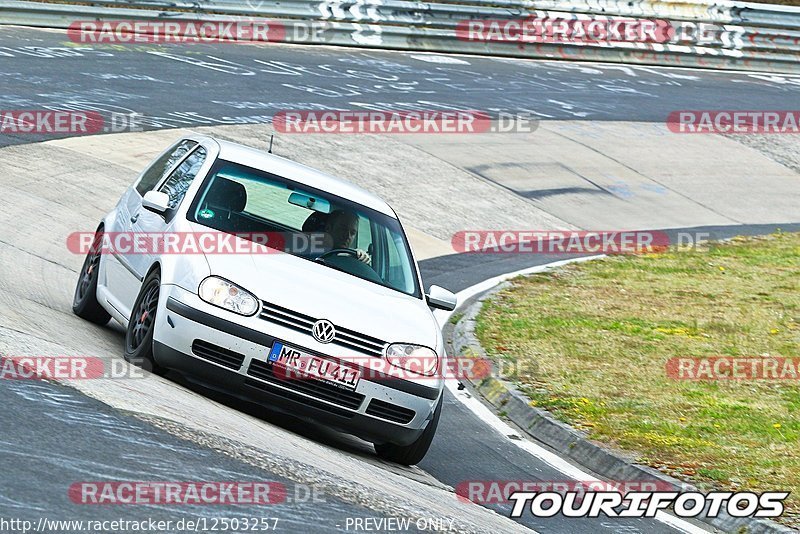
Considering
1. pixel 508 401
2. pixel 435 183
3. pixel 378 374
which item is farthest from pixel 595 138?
pixel 378 374

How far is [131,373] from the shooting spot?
7719mm

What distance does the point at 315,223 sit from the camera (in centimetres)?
884

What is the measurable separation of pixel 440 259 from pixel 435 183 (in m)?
3.29

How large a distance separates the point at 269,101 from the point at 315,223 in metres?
12.7

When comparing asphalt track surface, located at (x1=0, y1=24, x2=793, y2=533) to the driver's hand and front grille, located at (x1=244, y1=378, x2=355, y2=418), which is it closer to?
front grille, located at (x1=244, y1=378, x2=355, y2=418)

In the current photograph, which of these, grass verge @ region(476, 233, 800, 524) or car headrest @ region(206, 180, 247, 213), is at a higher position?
car headrest @ region(206, 180, 247, 213)

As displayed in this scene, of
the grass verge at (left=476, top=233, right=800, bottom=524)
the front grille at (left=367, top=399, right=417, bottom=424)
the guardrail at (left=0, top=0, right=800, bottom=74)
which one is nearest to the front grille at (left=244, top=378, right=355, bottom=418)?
the front grille at (left=367, top=399, right=417, bottom=424)

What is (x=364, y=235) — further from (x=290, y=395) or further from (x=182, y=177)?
(x=290, y=395)

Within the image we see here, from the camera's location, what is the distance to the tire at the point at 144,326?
7828 mm

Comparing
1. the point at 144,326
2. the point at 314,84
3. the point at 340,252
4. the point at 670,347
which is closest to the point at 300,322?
the point at 144,326

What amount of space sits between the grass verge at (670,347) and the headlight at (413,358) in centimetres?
180

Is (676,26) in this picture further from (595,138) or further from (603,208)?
(603,208)

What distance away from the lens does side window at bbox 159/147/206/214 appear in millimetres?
8934

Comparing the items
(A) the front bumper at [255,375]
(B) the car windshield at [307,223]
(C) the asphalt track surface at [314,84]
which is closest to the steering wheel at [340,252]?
(B) the car windshield at [307,223]
